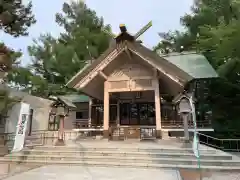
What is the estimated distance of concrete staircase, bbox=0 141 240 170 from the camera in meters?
7.09

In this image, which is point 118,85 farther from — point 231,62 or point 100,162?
point 231,62

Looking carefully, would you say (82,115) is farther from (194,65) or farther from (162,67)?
(194,65)

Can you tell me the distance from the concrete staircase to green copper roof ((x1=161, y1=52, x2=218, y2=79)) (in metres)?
5.83

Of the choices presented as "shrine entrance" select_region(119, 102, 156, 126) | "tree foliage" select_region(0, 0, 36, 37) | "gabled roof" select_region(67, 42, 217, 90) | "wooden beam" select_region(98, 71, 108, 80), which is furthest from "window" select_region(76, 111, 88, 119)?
"tree foliage" select_region(0, 0, 36, 37)

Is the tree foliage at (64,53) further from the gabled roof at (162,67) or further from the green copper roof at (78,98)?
the gabled roof at (162,67)

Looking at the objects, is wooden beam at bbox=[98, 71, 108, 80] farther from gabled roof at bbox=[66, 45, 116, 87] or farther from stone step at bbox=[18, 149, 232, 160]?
stone step at bbox=[18, 149, 232, 160]

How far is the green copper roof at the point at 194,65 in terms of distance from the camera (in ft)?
41.0

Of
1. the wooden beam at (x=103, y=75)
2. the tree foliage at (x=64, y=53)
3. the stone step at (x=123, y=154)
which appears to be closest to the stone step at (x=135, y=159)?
the stone step at (x=123, y=154)

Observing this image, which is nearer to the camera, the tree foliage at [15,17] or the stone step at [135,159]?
the stone step at [135,159]

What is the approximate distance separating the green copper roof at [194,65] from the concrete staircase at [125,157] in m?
5.83

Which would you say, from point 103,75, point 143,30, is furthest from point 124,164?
point 143,30

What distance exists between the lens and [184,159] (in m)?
7.33

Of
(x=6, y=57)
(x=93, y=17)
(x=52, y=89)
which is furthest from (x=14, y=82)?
(x=6, y=57)

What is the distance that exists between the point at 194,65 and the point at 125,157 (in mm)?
9246
